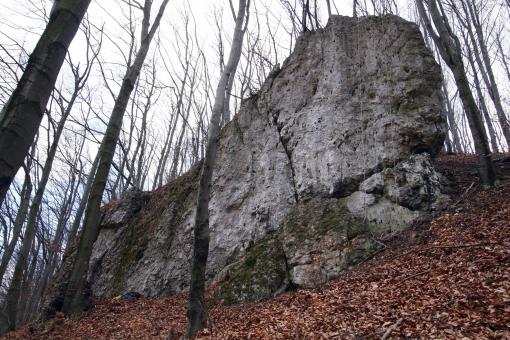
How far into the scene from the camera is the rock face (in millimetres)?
7742

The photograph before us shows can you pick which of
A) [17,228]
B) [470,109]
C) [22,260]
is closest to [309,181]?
[470,109]

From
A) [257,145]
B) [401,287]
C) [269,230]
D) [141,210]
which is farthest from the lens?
[141,210]

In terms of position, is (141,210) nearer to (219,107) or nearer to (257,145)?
(257,145)

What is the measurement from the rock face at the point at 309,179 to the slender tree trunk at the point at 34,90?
6.22m

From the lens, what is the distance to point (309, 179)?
30.4 ft

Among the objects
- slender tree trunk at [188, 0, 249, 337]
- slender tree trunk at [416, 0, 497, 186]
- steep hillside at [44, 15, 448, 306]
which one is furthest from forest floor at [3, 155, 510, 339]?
steep hillside at [44, 15, 448, 306]

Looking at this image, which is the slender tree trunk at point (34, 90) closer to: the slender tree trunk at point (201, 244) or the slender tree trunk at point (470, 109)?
the slender tree trunk at point (201, 244)

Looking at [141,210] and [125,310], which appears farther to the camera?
[141,210]

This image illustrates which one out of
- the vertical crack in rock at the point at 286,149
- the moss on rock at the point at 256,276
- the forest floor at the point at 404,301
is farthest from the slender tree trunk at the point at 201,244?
the vertical crack in rock at the point at 286,149

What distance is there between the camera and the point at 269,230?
9102 mm

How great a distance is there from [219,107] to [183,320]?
4.35 metres

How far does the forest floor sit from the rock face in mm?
786

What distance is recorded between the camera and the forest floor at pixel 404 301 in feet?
12.4

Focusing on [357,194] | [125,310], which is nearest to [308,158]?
[357,194]
